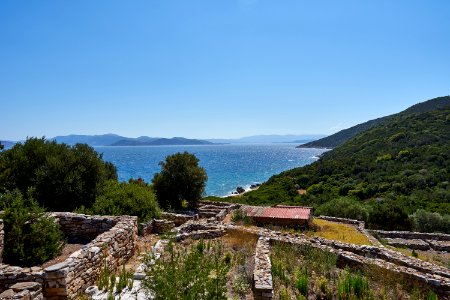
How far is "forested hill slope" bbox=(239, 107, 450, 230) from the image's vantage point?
41678 millimetres

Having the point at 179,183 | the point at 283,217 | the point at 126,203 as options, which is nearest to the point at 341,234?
the point at 283,217

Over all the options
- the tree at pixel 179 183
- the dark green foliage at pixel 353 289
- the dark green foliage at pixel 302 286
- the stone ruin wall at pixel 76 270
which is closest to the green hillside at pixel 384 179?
the tree at pixel 179 183

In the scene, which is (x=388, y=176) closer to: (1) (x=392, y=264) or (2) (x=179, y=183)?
(2) (x=179, y=183)

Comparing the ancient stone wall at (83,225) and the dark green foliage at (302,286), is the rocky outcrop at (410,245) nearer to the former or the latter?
the dark green foliage at (302,286)

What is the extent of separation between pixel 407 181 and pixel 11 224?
50311mm

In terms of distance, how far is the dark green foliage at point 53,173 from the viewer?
16031 mm

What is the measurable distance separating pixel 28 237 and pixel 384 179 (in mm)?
52475

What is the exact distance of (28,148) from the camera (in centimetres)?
1773

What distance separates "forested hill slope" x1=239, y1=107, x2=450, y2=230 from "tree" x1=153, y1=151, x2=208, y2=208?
15393 millimetres

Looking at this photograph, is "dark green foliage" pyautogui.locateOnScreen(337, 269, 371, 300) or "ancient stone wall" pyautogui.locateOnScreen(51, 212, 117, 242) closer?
"dark green foliage" pyautogui.locateOnScreen(337, 269, 371, 300)

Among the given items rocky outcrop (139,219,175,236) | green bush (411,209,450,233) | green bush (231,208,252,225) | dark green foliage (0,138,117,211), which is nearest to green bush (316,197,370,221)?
green bush (411,209,450,233)

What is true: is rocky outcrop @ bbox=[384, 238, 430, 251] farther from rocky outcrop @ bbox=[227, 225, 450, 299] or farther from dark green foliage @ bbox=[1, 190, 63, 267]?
dark green foliage @ bbox=[1, 190, 63, 267]

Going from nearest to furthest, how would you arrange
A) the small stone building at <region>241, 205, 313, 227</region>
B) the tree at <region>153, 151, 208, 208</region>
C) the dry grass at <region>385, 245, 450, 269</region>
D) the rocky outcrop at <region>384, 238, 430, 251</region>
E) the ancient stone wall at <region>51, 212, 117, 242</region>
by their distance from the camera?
the ancient stone wall at <region>51, 212, 117, 242</region> → the dry grass at <region>385, 245, 450, 269</region> → the small stone building at <region>241, 205, 313, 227</region> → the rocky outcrop at <region>384, 238, 430, 251</region> → the tree at <region>153, 151, 208, 208</region>

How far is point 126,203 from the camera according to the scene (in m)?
15.2
